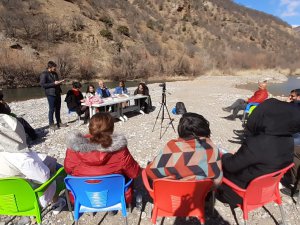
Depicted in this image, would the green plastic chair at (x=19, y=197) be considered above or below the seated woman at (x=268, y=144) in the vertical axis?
below

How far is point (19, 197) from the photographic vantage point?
2.35 metres

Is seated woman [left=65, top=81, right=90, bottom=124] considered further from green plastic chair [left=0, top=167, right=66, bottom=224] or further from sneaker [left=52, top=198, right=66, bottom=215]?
green plastic chair [left=0, top=167, right=66, bottom=224]

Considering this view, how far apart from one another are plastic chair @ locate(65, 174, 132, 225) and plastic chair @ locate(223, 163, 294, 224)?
1.10 m

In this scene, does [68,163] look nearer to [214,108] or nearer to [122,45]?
[214,108]

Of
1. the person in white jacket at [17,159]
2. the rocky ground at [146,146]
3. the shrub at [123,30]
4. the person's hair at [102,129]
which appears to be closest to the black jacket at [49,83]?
the rocky ground at [146,146]

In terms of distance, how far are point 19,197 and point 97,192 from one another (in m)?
0.74

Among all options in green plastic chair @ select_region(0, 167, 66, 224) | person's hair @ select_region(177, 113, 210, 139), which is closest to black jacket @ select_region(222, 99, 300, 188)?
person's hair @ select_region(177, 113, 210, 139)

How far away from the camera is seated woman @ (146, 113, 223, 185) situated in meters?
2.31

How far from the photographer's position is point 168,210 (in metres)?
2.33

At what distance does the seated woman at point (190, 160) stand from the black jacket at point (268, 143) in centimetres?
33

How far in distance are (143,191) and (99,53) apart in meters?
33.3

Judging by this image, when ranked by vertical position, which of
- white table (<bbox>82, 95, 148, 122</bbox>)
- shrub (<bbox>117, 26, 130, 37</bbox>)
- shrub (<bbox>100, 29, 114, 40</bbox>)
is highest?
shrub (<bbox>117, 26, 130, 37</bbox>)

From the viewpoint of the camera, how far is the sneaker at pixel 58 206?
3.23 metres

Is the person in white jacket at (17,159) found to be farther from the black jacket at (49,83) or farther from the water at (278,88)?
the water at (278,88)
